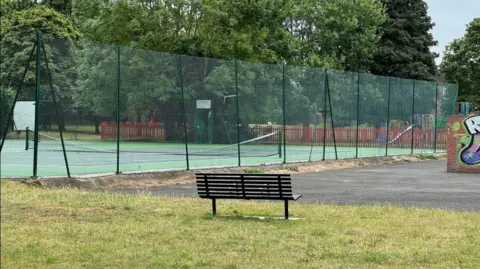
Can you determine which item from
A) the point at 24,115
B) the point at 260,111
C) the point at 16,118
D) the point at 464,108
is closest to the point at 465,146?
the point at 260,111

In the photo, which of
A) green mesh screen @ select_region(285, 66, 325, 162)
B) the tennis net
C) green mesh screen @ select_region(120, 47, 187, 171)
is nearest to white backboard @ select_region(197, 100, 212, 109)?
the tennis net

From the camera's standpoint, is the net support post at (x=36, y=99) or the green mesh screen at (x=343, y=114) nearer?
the net support post at (x=36, y=99)

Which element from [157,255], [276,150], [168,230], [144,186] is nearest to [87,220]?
[168,230]

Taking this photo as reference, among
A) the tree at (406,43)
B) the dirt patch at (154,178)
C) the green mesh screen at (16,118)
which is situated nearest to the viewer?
the dirt patch at (154,178)

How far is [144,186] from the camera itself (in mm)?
17531

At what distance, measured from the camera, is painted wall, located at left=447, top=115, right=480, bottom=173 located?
985 inches

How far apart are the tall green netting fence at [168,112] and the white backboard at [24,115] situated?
3 cm

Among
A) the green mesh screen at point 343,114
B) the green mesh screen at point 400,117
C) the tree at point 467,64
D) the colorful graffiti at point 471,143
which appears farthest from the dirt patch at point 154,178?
the tree at point 467,64

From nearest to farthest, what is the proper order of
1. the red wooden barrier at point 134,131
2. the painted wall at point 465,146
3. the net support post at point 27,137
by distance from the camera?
the net support post at point 27,137 < the red wooden barrier at point 134,131 < the painted wall at point 465,146

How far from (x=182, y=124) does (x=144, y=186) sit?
357cm

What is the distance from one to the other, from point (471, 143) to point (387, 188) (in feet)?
29.2

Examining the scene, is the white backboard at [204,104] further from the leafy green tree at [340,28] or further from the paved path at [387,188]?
the leafy green tree at [340,28]

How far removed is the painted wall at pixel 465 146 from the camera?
25.0 meters

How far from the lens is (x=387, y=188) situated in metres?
17.5
